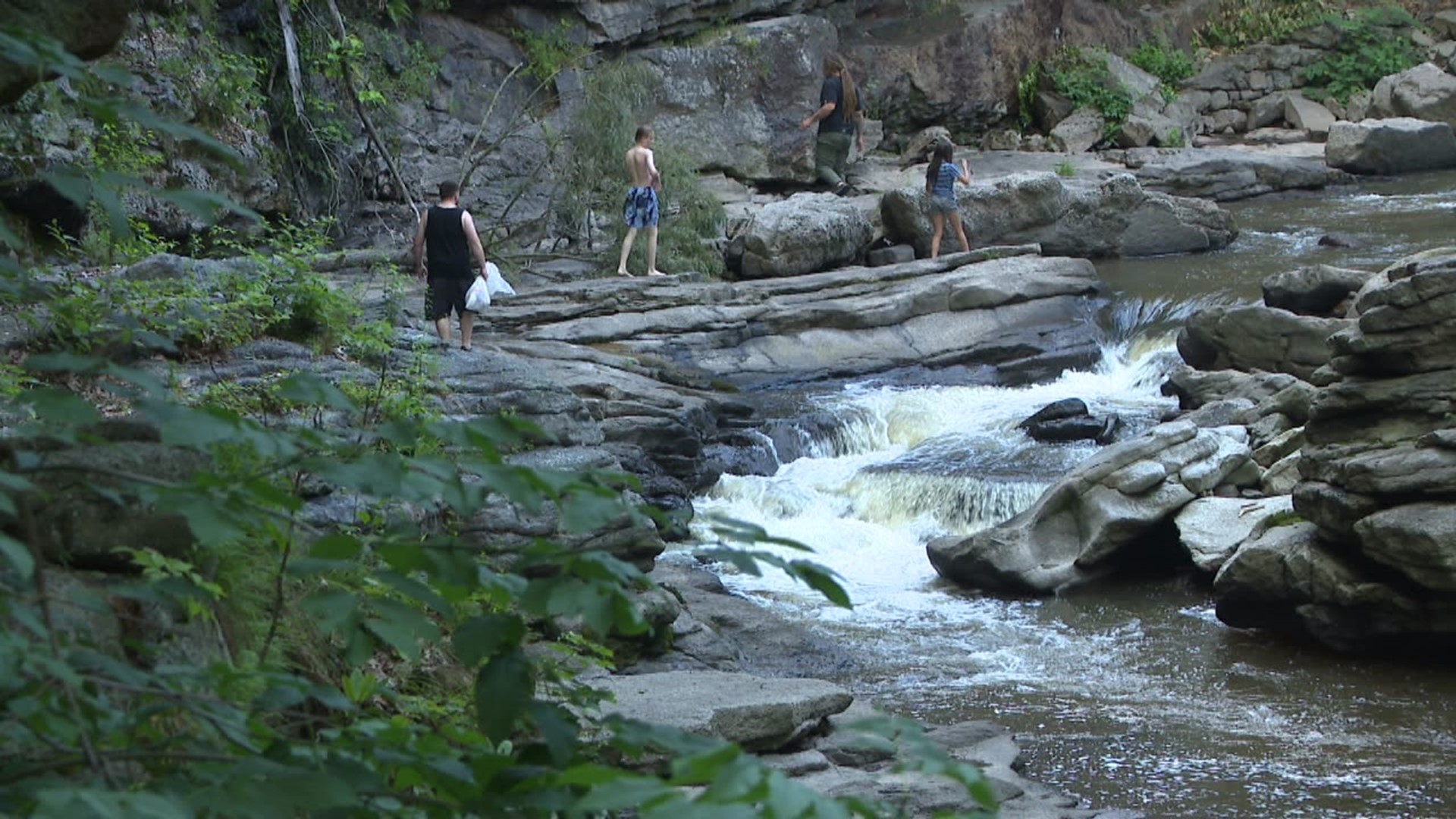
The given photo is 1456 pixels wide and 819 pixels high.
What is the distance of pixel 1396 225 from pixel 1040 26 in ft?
33.2

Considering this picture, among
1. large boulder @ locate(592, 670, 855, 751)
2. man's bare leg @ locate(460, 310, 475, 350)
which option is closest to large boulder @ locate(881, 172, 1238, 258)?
man's bare leg @ locate(460, 310, 475, 350)

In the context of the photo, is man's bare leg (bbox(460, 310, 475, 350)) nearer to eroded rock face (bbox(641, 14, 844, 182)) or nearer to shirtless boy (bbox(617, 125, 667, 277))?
shirtless boy (bbox(617, 125, 667, 277))

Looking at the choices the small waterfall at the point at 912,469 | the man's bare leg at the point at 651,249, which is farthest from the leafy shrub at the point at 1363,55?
the man's bare leg at the point at 651,249

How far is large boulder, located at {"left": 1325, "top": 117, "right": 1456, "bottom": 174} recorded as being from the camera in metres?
23.8

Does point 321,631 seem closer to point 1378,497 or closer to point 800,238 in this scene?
point 1378,497

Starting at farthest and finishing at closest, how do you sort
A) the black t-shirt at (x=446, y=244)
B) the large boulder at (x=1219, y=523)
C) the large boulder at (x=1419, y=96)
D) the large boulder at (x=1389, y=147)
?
the large boulder at (x=1419, y=96), the large boulder at (x=1389, y=147), the black t-shirt at (x=446, y=244), the large boulder at (x=1219, y=523)

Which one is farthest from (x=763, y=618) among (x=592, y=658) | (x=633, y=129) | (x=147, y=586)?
(x=633, y=129)

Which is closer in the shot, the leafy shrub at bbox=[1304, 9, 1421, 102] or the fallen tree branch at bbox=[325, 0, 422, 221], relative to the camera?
the fallen tree branch at bbox=[325, 0, 422, 221]

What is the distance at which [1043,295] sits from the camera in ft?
55.9

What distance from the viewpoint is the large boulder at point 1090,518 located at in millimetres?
10555

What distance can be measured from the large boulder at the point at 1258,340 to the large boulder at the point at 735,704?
8.34 metres

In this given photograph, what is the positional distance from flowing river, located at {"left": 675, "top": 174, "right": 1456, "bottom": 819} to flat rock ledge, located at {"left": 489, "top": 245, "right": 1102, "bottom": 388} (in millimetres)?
557

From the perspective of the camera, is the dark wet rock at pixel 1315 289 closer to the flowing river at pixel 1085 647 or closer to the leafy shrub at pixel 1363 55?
the flowing river at pixel 1085 647

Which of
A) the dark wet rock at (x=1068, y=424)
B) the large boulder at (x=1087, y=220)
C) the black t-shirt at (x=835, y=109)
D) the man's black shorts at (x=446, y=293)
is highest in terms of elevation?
the black t-shirt at (x=835, y=109)
